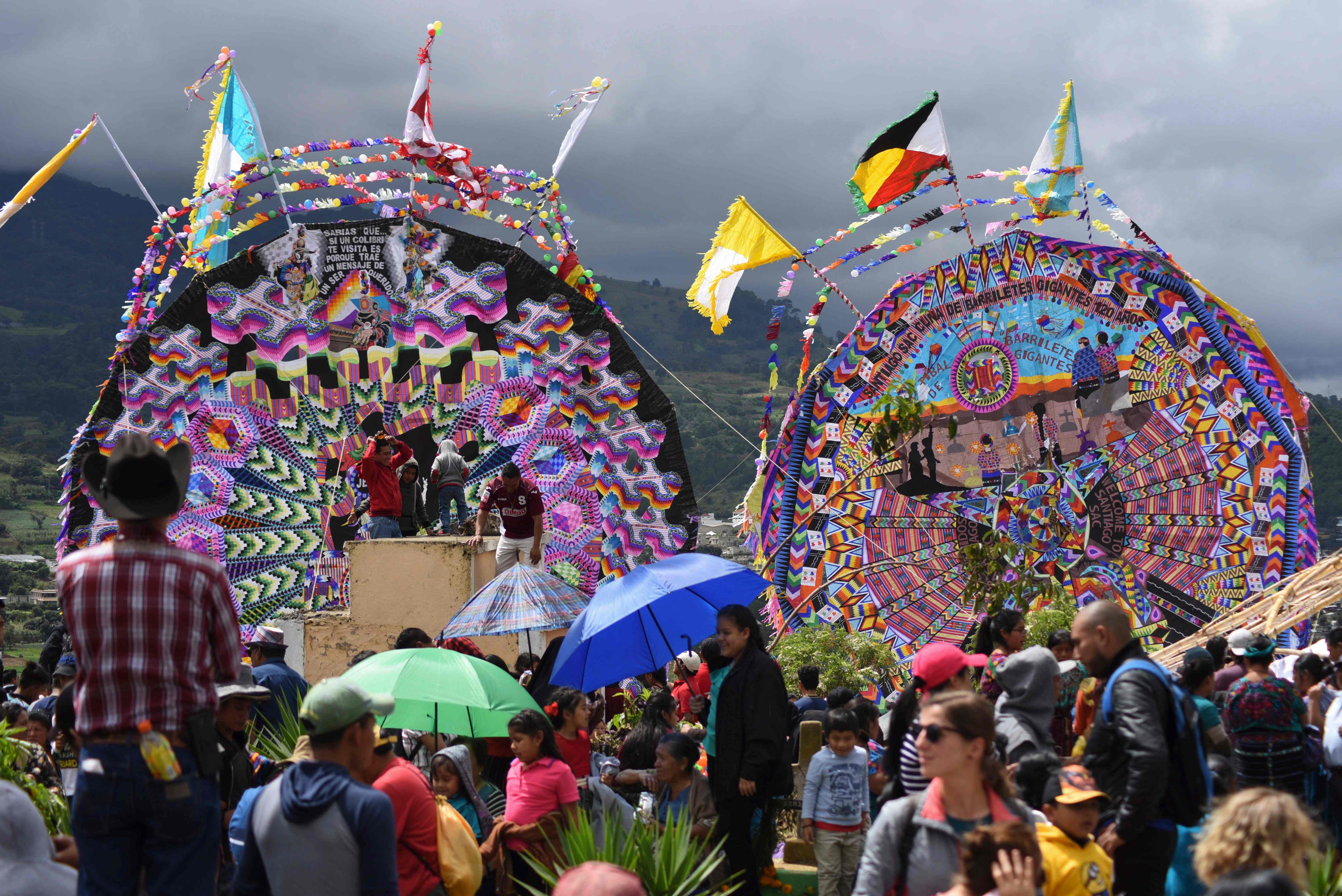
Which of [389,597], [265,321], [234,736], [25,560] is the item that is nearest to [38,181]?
[265,321]

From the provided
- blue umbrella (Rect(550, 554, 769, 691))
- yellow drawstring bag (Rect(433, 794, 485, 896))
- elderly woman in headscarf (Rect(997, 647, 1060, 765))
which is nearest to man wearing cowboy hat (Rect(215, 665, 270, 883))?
yellow drawstring bag (Rect(433, 794, 485, 896))

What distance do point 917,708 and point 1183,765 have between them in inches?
43.3

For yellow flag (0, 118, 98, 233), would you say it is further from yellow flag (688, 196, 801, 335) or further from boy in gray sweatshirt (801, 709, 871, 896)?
boy in gray sweatshirt (801, 709, 871, 896)

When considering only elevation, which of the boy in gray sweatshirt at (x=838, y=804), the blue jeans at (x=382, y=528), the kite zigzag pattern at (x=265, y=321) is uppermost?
the kite zigzag pattern at (x=265, y=321)

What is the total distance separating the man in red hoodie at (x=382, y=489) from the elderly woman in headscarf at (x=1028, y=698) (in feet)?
27.7

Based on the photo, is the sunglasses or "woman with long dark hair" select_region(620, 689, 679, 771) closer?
the sunglasses

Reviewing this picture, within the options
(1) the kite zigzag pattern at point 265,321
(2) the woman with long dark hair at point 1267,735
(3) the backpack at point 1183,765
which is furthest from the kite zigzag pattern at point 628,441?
(3) the backpack at point 1183,765

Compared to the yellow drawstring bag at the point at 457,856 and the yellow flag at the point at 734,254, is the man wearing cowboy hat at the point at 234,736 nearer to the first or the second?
the yellow drawstring bag at the point at 457,856

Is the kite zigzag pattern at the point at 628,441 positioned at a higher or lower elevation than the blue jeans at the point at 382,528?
higher

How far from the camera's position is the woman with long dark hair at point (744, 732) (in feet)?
19.6

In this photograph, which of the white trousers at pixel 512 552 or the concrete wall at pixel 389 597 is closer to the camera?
the concrete wall at pixel 389 597

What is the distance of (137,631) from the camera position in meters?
3.64

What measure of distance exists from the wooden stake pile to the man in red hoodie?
23.6 ft

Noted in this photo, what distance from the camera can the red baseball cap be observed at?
15.4ft
